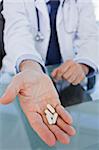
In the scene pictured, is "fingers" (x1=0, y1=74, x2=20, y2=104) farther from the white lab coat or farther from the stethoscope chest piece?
the stethoscope chest piece

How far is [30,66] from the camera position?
75 centimetres

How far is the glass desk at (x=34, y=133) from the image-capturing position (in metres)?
0.58

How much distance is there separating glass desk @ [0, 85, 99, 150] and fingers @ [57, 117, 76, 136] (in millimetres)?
21

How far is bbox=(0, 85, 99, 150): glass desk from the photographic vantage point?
58 cm

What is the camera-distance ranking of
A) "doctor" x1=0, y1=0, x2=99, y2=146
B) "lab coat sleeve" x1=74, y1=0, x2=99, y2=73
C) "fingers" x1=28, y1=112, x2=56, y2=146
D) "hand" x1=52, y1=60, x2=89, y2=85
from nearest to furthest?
"fingers" x1=28, y1=112, x2=56, y2=146
"doctor" x1=0, y1=0, x2=99, y2=146
"hand" x1=52, y1=60, x2=89, y2=85
"lab coat sleeve" x1=74, y1=0, x2=99, y2=73

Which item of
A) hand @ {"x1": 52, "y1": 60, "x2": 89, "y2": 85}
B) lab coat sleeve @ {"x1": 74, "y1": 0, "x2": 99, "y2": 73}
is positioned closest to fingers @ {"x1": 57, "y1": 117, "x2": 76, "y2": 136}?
hand @ {"x1": 52, "y1": 60, "x2": 89, "y2": 85}

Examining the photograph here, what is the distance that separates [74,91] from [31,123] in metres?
0.24

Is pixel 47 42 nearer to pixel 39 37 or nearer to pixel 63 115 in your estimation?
pixel 39 37

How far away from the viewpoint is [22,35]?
2.77ft

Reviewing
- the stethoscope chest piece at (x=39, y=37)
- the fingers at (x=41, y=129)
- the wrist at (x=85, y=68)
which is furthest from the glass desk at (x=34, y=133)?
the stethoscope chest piece at (x=39, y=37)

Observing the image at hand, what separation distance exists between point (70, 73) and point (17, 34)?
201 mm

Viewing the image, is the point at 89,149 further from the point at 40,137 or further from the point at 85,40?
the point at 85,40

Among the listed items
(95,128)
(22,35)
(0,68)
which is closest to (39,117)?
(95,128)

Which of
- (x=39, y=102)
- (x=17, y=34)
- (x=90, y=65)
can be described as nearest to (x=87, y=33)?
(x=90, y=65)
